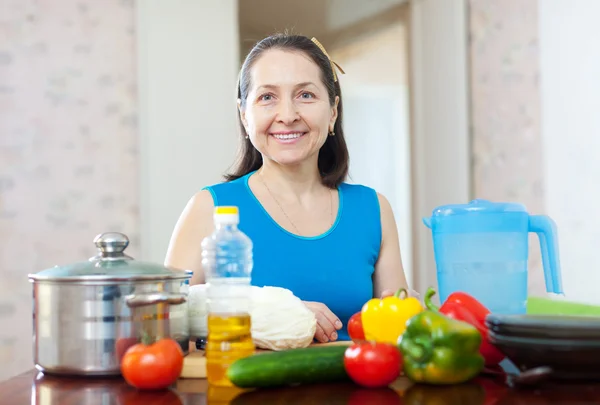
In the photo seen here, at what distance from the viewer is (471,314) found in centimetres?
112

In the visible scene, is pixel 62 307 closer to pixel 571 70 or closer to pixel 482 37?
pixel 571 70

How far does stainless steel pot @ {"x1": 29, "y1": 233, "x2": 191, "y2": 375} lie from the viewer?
3.33 ft

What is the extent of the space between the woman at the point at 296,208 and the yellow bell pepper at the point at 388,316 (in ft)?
1.62

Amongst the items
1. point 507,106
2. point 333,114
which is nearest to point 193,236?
point 333,114

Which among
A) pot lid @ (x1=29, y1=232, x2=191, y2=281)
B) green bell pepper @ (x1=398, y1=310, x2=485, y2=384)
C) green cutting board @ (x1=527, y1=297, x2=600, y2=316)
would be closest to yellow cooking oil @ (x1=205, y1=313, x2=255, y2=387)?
pot lid @ (x1=29, y1=232, x2=191, y2=281)

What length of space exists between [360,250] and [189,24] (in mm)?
2063

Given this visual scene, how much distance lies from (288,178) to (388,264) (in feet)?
1.11

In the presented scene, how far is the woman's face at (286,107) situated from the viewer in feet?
5.56

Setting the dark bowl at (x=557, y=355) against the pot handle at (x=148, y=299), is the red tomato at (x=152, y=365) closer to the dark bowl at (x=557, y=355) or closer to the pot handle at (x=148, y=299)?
the pot handle at (x=148, y=299)

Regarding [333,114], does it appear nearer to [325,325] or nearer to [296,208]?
[296,208]

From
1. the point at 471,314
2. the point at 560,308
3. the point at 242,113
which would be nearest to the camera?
the point at 471,314

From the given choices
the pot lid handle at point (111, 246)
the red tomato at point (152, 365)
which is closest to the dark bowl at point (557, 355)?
the red tomato at point (152, 365)

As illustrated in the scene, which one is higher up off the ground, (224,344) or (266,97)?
(266,97)

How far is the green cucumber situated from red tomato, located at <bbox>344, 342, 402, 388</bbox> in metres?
0.02
